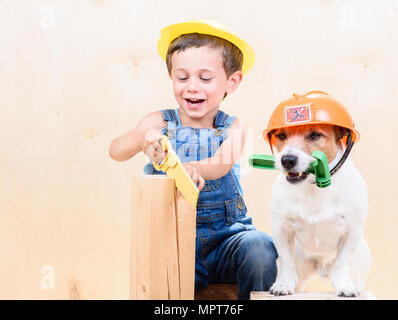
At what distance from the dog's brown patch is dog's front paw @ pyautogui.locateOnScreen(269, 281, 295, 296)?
228 millimetres

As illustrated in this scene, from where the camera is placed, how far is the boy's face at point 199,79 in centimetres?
105

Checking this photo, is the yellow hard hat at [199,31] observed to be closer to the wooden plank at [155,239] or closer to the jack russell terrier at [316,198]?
the jack russell terrier at [316,198]

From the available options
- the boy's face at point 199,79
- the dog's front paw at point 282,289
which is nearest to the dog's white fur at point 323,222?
the dog's front paw at point 282,289

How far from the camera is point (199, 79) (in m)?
1.06

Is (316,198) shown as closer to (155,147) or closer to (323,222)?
(323,222)

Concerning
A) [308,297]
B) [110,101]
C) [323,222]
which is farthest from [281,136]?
[110,101]

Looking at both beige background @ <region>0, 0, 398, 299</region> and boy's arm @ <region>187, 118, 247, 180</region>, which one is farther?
beige background @ <region>0, 0, 398, 299</region>

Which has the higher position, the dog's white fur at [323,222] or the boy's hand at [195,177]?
the boy's hand at [195,177]

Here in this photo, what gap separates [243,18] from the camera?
50.5 inches

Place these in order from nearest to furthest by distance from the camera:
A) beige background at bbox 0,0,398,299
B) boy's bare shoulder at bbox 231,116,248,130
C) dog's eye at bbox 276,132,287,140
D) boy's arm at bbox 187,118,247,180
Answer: dog's eye at bbox 276,132,287,140 < boy's arm at bbox 187,118,247,180 < boy's bare shoulder at bbox 231,116,248,130 < beige background at bbox 0,0,398,299

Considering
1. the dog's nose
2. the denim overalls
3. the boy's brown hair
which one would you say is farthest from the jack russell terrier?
→ the boy's brown hair

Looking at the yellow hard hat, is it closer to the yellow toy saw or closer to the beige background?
the beige background

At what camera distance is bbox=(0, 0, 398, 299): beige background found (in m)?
1.27
